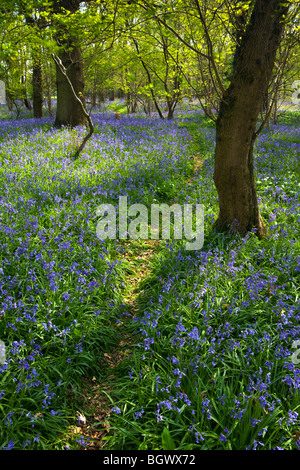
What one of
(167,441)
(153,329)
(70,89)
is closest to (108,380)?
(153,329)

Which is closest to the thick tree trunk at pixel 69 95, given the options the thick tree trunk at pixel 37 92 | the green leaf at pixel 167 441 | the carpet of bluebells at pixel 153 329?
the carpet of bluebells at pixel 153 329

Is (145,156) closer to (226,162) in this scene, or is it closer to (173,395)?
(226,162)

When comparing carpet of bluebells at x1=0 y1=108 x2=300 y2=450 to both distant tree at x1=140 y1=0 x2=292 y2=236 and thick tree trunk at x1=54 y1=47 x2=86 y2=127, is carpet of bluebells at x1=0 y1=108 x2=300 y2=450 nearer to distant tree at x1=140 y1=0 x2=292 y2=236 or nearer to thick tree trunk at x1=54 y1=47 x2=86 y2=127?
distant tree at x1=140 y1=0 x2=292 y2=236

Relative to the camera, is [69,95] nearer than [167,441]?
No

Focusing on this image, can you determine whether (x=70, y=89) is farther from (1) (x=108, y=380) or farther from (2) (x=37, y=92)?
(1) (x=108, y=380)

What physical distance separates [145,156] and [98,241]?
4.76 meters

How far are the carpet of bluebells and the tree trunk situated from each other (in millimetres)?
414

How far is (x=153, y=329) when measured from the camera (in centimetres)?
313

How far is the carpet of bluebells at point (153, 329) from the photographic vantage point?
2.27 m

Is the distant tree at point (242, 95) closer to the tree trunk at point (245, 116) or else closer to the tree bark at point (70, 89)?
the tree trunk at point (245, 116)

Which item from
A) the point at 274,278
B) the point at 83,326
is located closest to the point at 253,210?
the point at 274,278
